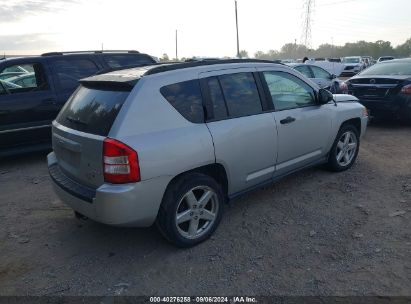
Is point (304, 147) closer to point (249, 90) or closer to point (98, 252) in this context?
point (249, 90)

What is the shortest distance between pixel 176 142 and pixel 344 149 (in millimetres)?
3250

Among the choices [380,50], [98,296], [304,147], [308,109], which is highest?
[380,50]

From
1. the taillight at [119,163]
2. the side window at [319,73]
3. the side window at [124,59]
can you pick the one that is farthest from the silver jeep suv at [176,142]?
the side window at [319,73]

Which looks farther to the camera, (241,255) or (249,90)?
(249,90)

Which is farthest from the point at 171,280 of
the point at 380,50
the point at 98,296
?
the point at 380,50

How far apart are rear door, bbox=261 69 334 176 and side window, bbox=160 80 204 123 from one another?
40.9 inches

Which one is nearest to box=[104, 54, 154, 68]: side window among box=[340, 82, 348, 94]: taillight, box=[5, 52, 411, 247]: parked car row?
box=[5, 52, 411, 247]: parked car row

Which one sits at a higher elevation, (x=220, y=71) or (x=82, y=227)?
(x=220, y=71)

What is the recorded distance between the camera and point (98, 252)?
3.70m

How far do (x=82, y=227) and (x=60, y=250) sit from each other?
0.49 metres

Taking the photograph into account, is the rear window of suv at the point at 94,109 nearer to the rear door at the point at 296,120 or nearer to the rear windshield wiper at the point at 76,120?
the rear windshield wiper at the point at 76,120

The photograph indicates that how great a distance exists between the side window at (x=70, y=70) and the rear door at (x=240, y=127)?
3883 millimetres

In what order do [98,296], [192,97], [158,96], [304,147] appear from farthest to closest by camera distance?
[304,147] → [192,97] → [158,96] → [98,296]

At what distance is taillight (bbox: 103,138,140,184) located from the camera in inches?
121
